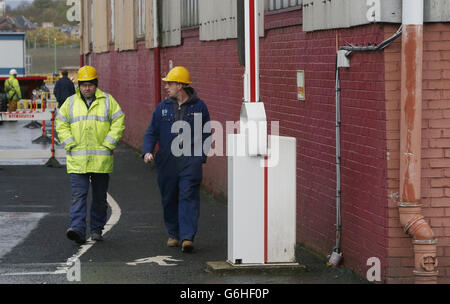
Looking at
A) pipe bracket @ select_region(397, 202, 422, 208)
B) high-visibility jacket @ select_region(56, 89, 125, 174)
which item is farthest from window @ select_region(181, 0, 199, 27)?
pipe bracket @ select_region(397, 202, 422, 208)

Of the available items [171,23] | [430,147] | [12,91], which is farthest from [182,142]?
[12,91]

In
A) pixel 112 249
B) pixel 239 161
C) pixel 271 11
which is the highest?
pixel 271 11

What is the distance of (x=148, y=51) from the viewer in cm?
2266

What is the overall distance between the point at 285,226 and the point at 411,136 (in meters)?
1.60

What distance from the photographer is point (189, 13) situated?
18.3 meters

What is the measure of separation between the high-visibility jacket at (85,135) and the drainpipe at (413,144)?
4064 millimetres

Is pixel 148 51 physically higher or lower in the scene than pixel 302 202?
higher

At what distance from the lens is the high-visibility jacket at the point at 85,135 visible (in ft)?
36.7

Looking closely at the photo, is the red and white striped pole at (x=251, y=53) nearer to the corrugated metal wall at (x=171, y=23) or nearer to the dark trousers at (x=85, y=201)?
the dark trousers at (x=85, y=201)

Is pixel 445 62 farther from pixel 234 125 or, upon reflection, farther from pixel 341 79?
pixel 234 125

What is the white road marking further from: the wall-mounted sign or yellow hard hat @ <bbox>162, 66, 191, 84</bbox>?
the wall-mounted sign

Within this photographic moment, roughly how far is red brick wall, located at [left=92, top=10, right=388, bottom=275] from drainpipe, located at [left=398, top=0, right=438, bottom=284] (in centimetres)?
26

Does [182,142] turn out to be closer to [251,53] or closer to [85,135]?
[85,135]

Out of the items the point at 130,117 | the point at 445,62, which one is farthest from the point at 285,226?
the point at 130,117
